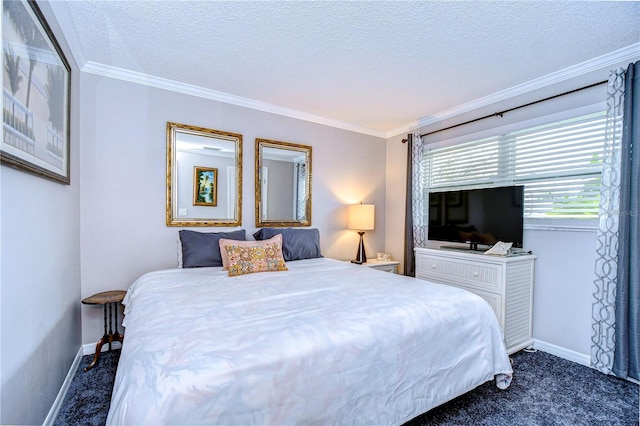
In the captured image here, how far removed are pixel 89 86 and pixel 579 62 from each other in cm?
411

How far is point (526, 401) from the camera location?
1937 millimetres

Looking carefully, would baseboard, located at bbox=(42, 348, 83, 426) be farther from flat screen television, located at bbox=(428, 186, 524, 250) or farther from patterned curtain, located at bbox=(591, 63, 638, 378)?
patterned curtain, located at bbox=(591, 63, 638, 378)

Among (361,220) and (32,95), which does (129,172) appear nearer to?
(32,95)

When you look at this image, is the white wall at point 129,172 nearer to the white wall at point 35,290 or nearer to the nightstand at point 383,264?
the white wall at point 35,290

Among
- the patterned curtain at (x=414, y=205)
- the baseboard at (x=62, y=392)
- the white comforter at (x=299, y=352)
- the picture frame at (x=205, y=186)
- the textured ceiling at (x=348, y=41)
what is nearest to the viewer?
the white comforter at (x=299, y=352)

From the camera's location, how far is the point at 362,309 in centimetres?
159

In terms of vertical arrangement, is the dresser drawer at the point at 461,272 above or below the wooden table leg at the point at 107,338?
above

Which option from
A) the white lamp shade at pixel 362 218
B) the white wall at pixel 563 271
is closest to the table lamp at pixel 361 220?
the white lamp shade at pixel 362 218

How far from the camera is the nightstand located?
12.3ft

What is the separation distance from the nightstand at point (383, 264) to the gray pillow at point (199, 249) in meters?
1.81

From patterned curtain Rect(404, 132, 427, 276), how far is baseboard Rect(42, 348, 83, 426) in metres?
3.40

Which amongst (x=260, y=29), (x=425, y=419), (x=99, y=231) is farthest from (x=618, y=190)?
(x=99, y=231)

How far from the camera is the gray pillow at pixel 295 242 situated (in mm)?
3150

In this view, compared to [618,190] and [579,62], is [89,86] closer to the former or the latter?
[579,62]
